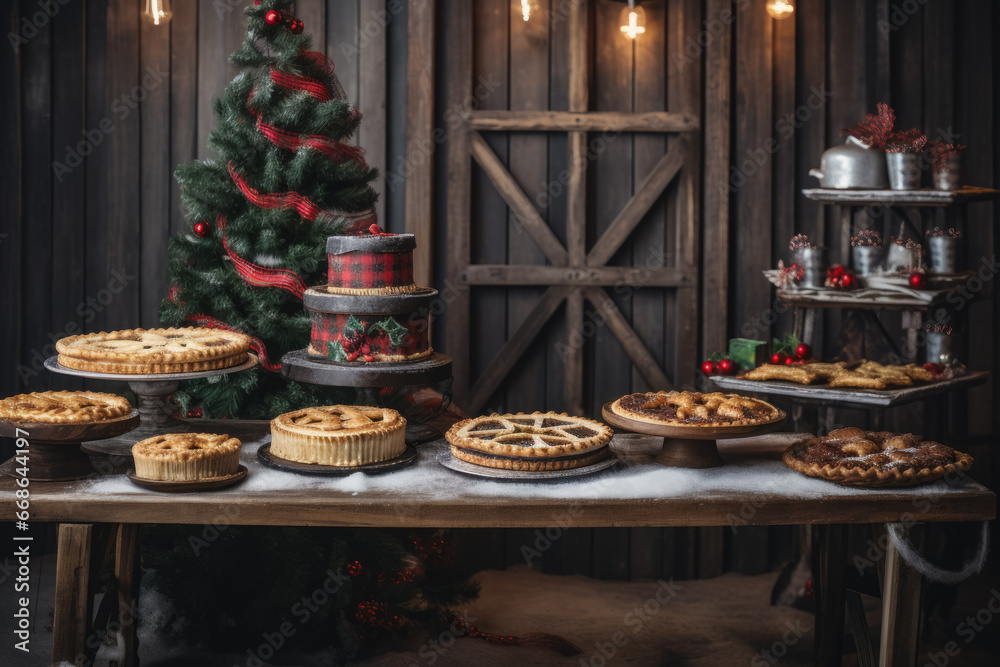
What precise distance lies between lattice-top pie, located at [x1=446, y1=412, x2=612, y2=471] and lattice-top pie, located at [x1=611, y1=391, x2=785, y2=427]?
14 cm

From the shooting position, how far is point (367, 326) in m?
3.27

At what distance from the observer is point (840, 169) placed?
4.50 metres

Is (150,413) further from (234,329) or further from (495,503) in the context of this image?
(495,503)

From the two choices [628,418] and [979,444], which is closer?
[628,418]

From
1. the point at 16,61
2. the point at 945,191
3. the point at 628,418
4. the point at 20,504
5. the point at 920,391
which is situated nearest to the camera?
the point at 20,504

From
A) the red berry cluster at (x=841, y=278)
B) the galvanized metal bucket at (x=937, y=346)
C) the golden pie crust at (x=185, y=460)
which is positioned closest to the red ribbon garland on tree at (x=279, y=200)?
the golden pie crust at (x=185, y=460)

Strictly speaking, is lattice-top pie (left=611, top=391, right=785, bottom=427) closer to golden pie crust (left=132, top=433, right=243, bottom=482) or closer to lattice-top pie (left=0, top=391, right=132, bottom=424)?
golden pie crust (left=132, top=433, right=243, bottom=482)

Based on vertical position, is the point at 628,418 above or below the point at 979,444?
above

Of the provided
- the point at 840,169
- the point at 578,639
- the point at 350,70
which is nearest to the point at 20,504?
the point at 578,639

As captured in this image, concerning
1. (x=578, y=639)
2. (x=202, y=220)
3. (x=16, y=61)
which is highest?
(x=16, y=61)

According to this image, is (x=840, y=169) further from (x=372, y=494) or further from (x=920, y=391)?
(x=372, y=494)

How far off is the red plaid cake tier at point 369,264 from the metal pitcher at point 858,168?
2.37 meters

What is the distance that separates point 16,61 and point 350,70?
6.17ft

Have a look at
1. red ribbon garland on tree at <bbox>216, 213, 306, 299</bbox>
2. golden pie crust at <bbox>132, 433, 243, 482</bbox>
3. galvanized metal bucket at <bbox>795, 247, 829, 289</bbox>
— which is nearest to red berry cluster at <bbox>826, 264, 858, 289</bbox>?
galvanized metal bucket at <bbox>795, 247, 829, 289</bbox>
